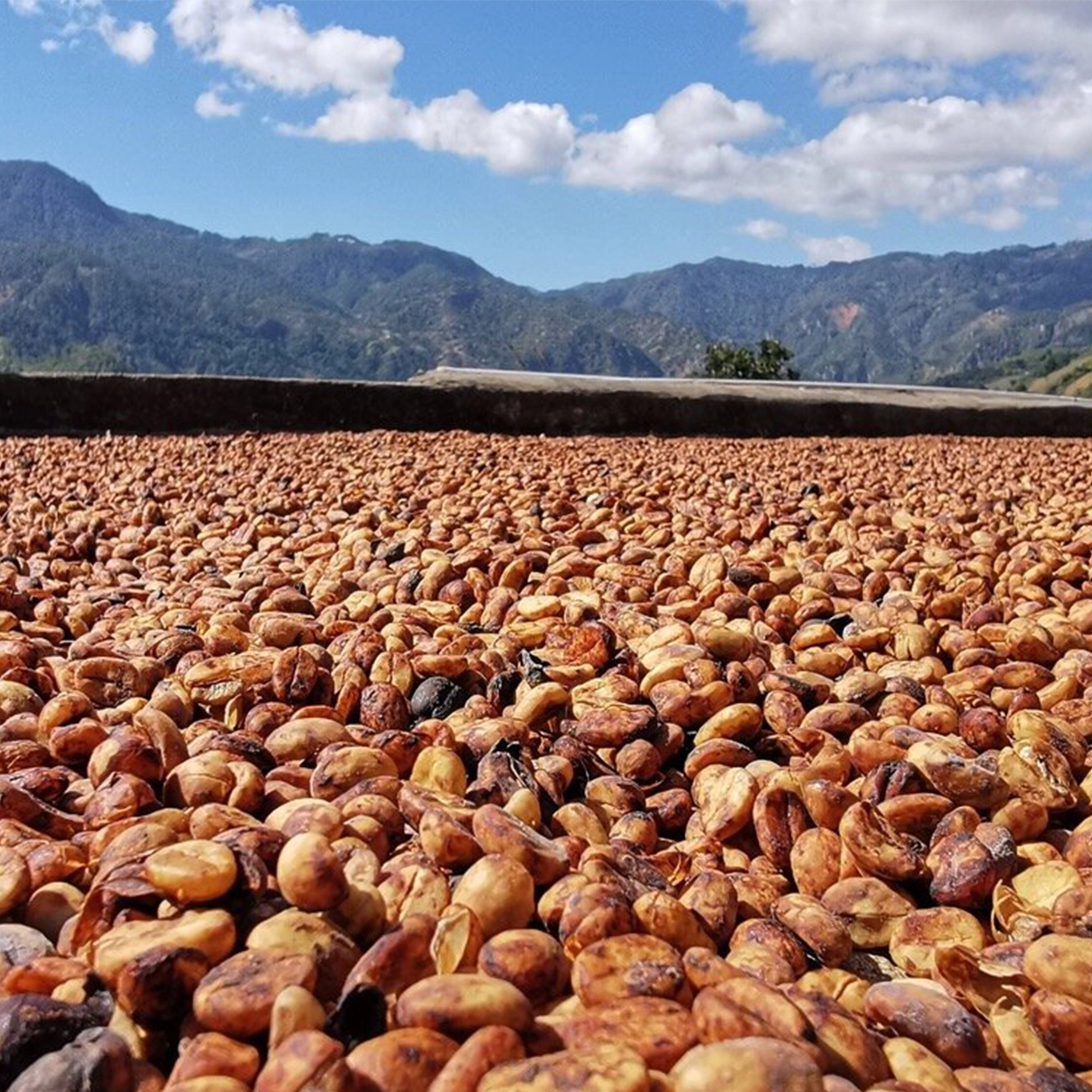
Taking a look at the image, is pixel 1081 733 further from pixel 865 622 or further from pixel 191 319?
pixel 191 319

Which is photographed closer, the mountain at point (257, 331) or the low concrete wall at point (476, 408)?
the low concrete wall at point (476, 408)

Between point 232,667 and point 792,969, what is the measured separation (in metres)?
1.27

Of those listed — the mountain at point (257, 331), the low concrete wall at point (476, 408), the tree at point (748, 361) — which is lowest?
the low concrete wall at point (476, 408)

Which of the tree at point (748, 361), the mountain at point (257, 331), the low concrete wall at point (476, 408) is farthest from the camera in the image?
the mountain at point (257, 331)

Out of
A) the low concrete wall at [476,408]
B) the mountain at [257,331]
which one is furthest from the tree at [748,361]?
the mountain at [257,331]

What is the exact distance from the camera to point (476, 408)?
7.89 m

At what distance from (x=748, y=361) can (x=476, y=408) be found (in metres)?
20.3

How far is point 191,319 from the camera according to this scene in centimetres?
14038

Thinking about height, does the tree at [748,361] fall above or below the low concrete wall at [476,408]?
above

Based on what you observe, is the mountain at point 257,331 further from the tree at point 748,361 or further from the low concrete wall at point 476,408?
the low concrete wall at point 476,408

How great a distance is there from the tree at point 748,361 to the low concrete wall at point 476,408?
1768 centimetres

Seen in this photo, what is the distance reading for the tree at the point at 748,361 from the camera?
26578mm

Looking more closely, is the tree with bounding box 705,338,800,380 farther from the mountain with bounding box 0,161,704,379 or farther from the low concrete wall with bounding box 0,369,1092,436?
the mountain with bounding box 0,161,704,379

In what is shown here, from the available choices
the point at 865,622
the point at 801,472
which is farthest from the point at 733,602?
the point at 801,472
